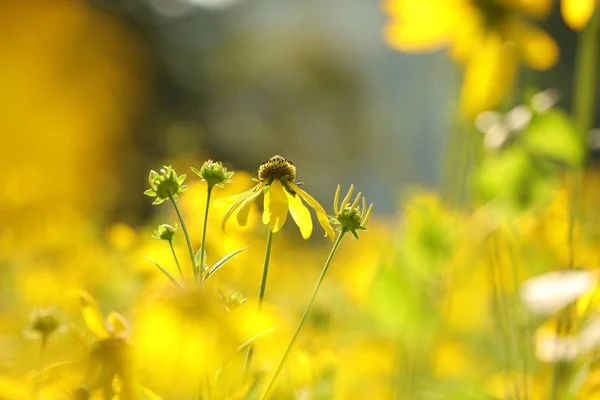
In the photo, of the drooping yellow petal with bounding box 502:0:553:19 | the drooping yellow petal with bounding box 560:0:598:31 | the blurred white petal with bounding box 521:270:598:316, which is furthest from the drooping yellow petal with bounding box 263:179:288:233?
the drooping yellow petal with bounding box 502:0:553:19

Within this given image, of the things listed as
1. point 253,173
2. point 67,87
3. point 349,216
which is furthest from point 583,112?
point 67,87

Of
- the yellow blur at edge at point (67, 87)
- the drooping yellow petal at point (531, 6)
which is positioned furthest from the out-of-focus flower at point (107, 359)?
the yellow blur at edge at point (67, 87)

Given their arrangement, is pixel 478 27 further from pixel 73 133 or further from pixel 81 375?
pixel 73 133

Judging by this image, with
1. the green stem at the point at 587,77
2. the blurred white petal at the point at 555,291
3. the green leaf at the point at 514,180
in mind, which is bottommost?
the blurred white petal at the point at 555,291

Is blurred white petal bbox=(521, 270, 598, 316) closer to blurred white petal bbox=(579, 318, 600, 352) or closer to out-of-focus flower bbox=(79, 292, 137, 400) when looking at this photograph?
blurred white petal bbox=(579, 318, 600, 352)

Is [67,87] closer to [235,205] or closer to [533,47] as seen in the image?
[533,47]

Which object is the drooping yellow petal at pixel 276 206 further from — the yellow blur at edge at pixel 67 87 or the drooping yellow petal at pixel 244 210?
the yellow blur at edge at pixel 67 87
